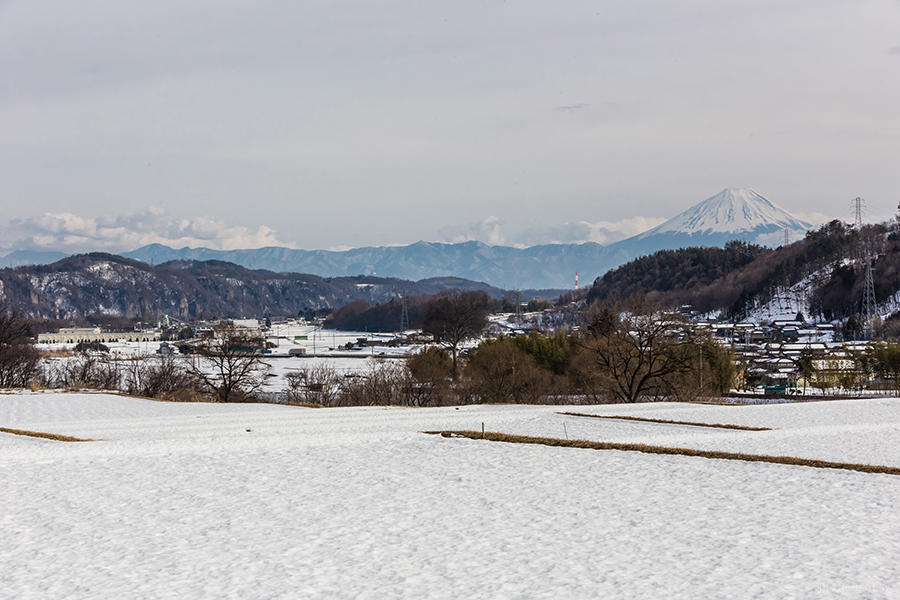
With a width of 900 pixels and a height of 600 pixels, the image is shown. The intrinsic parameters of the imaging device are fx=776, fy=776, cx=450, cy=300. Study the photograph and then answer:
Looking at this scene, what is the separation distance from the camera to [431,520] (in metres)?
11.4

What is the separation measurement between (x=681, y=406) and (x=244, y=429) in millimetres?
18874

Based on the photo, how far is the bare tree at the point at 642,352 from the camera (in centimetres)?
4322

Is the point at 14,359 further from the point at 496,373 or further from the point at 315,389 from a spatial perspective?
the point at 496,373

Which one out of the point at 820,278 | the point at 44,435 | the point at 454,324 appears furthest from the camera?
the point at 820,278

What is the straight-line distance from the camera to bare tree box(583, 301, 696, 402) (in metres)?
43.2

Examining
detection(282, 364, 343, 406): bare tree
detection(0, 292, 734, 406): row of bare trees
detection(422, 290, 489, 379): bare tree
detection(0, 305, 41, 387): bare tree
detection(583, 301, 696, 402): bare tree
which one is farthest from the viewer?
detection(422, 290, 489, 379): bare tree

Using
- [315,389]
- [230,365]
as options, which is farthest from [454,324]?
[230,365]

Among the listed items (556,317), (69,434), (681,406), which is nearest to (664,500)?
(69,434)

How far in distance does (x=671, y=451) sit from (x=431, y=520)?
8122 millimetres

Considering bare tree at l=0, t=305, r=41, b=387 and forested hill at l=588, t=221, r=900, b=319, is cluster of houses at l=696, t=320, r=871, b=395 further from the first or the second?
bare tree at l=0, t=305, r=41, b=387

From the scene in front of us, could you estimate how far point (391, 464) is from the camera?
→ 15.9 metres

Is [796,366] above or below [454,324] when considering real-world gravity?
below

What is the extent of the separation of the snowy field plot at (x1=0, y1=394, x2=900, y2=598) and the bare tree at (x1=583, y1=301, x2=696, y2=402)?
895 inches

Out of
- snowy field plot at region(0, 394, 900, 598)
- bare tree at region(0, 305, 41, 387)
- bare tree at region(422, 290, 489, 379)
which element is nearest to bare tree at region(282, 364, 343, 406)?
bare tree at region(0, 305, 41, 387)
